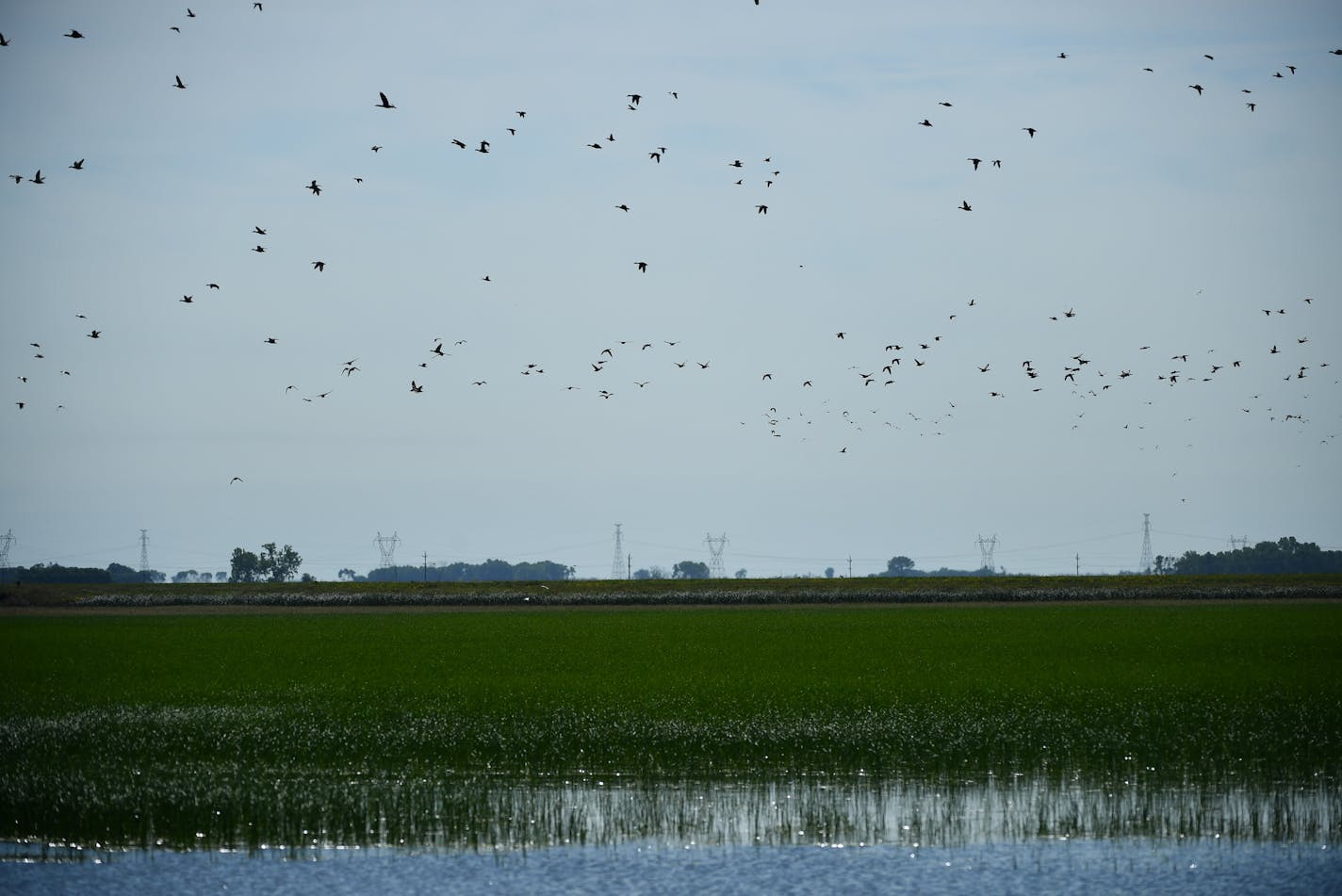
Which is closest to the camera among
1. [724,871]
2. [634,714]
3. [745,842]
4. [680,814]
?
[724,871]

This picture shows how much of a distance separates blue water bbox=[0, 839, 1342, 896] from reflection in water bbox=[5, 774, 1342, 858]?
18.9 inches

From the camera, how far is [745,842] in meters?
21.3

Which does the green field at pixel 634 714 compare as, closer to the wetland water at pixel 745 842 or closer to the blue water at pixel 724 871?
the wetland water at pixel 745 842

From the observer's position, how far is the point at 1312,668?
41375mm

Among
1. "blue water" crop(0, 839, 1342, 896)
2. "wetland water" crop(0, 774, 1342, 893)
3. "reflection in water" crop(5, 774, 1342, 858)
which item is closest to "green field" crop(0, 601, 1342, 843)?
"reflection in water" crop(5, 774, 1342, 858)

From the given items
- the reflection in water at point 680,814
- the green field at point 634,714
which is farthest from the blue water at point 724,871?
the green field at point 634,714

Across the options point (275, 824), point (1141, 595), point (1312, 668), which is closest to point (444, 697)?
point (275, 824)

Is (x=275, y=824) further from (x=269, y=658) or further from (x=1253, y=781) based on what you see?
(x=269, y=658)

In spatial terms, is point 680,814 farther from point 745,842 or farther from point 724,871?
point 724,871

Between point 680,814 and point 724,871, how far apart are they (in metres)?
3.10

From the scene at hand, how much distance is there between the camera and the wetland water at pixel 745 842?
19.4m

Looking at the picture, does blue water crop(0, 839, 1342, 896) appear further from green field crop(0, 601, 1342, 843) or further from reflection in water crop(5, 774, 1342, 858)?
green field crop(0, 601, 1342, 843)

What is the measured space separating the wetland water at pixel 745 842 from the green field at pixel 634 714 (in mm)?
790

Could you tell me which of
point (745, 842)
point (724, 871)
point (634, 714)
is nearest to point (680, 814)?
point (745, 842)
